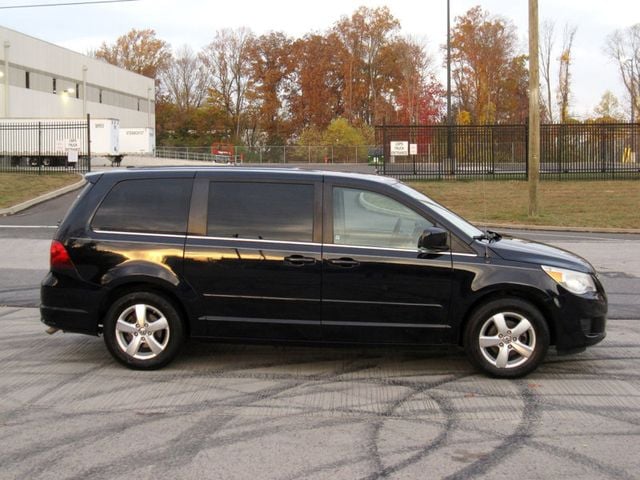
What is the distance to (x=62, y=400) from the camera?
202 inches

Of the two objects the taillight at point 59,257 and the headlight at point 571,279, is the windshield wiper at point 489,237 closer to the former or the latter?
the headlight at point 571,279

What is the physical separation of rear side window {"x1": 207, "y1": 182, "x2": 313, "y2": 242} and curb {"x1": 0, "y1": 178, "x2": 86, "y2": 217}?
16.3m

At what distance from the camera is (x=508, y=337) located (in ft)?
18.2

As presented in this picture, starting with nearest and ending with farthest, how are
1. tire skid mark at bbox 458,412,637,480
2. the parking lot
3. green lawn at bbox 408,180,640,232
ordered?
tire skid mark at bbox 458,412,637,480 → the parking lot → green lawn at bbox 408,180,640,232

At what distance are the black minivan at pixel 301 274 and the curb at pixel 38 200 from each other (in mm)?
15964

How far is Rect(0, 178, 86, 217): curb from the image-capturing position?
68.4 feet

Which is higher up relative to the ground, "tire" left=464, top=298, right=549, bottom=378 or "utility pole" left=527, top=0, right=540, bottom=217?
"utility pole" left=527, top=0, right=540, bottom=217

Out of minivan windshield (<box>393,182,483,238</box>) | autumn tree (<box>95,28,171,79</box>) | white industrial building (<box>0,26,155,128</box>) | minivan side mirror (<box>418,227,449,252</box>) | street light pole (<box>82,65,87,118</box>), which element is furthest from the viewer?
autumn tree (<box>95,28,171,79</box>)

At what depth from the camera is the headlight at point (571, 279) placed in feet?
18.3

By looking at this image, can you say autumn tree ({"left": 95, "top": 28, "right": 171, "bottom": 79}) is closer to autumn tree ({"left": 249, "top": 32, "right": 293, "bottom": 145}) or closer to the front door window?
autumn tree ({"left": 249, "top": 32, "right": 293, "bottom": 145})

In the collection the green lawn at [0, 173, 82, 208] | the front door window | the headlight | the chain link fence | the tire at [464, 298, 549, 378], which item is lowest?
the tire at [464, 298, 549, 378]

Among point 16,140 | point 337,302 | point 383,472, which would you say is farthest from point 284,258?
point 16,140

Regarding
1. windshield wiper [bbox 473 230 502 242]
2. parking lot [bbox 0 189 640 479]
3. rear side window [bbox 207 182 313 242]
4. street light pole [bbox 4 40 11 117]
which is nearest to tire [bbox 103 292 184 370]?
parking lot [bbox 0 189 640 479]

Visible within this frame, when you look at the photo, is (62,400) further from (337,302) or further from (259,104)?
(259,104)
